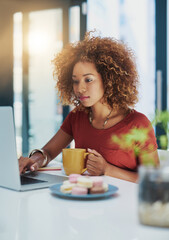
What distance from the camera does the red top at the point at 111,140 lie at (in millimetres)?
1692

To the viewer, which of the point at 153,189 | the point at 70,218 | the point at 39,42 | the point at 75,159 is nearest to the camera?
the point at 153,189

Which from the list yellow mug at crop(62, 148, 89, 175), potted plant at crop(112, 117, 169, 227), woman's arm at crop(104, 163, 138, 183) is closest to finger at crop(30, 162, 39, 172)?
yellow mug at crop(62, 148, 89, 175)

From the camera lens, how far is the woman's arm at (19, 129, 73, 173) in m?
Answer: 1.43

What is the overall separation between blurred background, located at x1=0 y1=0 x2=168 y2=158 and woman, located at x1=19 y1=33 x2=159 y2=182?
7.01ft

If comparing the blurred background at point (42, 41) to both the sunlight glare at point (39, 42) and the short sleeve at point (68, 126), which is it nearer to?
the sunlight glare at point (39, 42)

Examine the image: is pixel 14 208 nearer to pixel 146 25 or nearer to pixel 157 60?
pixel 157 60

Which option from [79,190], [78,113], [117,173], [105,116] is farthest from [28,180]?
[78,113]

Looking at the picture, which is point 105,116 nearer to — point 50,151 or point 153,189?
point 50,151

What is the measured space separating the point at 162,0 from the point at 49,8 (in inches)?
58.8

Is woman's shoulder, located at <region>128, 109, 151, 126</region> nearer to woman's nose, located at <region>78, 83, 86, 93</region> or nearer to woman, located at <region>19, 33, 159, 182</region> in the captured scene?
woman, located at <region>19, 33, 159, 182</region>

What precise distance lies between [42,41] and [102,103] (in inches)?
114

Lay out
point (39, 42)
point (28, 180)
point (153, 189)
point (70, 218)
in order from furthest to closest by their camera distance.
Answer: point (39, 42) < point (28, 180) < point (70, 218) < point (153, 189)

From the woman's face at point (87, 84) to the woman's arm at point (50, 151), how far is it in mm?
350

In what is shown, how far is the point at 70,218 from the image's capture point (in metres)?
0.77
